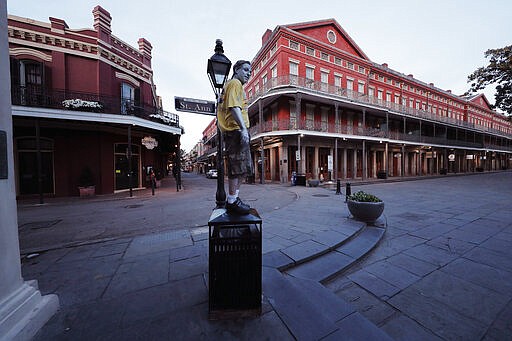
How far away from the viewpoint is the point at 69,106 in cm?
922

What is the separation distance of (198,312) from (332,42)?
24198 mm

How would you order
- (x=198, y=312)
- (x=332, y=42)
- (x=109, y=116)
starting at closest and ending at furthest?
(x=198, y=312) < (x=109, y=116) < (x=332, y=42)

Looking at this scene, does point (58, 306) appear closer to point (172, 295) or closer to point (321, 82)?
point (172, 295)

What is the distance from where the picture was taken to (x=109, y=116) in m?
9.53

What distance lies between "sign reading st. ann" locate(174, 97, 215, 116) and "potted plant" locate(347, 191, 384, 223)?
13.8 feet

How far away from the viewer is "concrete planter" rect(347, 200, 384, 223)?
182 inches

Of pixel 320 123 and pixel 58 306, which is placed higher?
pixel 320 123

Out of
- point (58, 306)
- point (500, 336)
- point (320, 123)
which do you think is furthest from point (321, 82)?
point (58, 306)

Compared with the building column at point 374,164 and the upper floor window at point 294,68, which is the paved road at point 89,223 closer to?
the upper floor window at point 294,68

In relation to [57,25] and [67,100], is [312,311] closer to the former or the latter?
[67,100]

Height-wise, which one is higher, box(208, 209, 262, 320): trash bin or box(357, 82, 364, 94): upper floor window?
box(357, 82, 364, 94): upper floor window

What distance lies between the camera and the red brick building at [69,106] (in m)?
9.36

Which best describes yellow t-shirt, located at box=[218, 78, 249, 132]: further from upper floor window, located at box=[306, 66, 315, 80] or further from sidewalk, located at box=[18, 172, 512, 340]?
upper floor window, located at box=[306, 66, 315, 80]

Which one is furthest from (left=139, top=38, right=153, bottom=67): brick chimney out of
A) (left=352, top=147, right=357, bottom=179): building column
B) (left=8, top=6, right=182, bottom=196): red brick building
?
(left=352, top=147, right=357, bottom=179): building column
